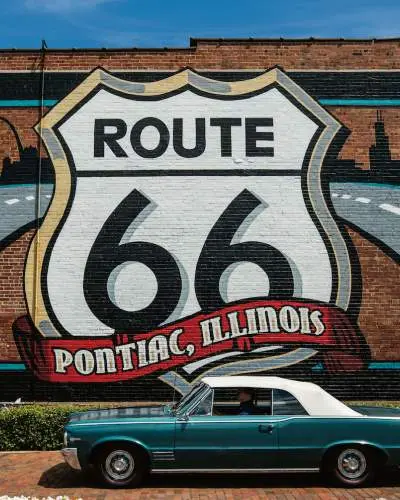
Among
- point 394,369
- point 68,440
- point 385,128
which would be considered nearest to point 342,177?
point 385,128

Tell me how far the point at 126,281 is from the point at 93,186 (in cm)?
193

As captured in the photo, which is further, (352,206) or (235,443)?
(352,206)

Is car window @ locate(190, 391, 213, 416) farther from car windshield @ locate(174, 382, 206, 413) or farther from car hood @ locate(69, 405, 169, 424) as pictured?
car hood @ locate(69, 405, 169, 424)

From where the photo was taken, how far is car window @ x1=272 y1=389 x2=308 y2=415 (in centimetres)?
729

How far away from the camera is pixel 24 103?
38.9ft

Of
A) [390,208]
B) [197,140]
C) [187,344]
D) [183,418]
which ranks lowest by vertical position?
[183,418]

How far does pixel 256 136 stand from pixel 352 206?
89.4 inches

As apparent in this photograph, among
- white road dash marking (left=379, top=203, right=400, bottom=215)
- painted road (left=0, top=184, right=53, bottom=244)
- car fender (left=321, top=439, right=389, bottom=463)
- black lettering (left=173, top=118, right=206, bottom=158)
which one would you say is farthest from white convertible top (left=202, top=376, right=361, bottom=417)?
painted road (left=0, top=184, right=53, bottom=244)

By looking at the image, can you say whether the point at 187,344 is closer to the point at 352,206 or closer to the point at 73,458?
the point at 352,206

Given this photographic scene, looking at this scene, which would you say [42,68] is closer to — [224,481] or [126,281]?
[126,281]

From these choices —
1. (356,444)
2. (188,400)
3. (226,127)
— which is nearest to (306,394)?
(356,444)

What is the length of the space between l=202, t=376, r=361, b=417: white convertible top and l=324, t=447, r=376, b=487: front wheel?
435mm

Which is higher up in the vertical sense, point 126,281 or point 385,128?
point 385,128

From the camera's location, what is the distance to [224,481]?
7520 mm
